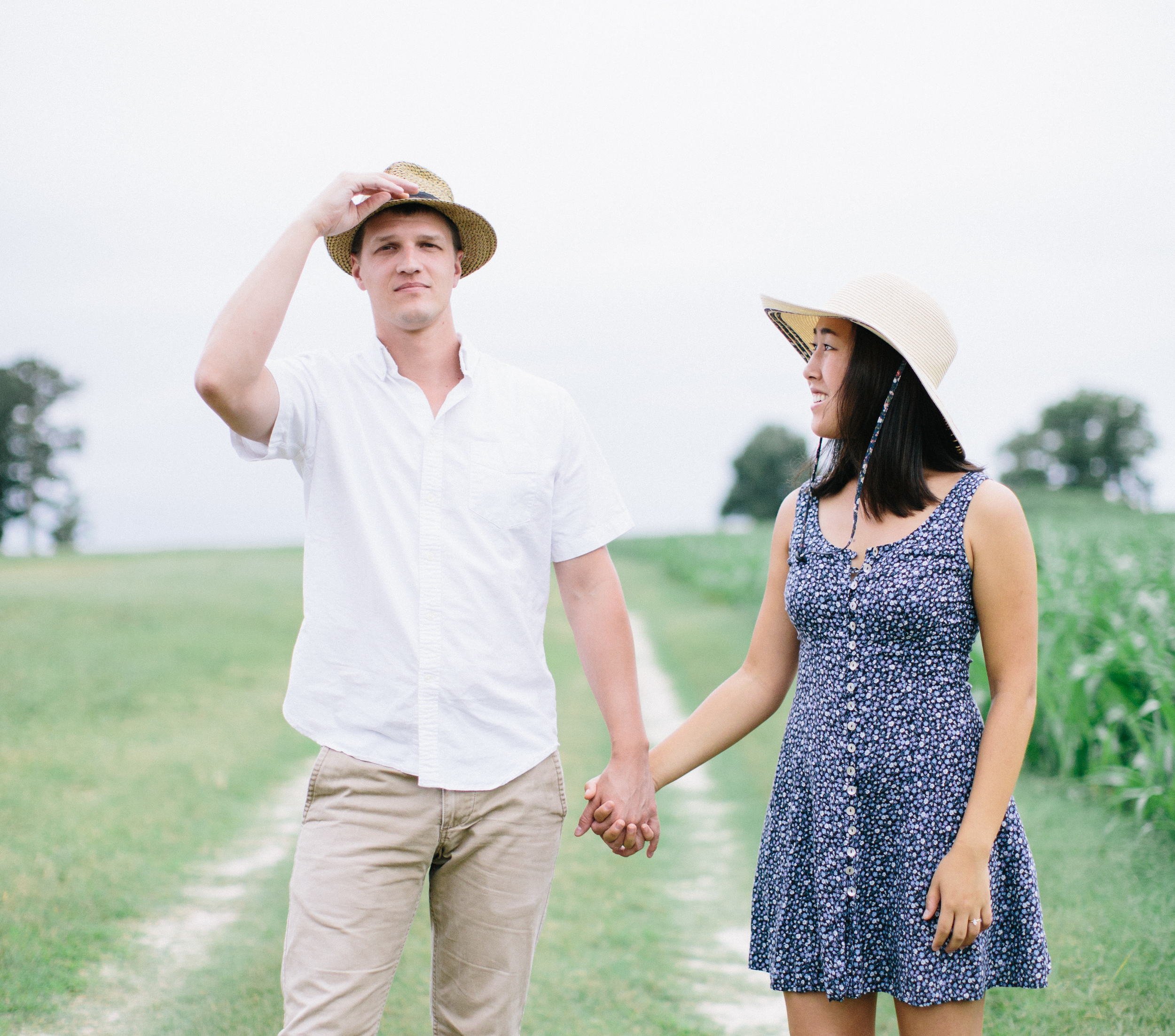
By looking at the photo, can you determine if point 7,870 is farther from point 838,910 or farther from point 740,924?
point 838,910

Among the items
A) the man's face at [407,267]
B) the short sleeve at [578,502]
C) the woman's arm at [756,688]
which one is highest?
the man's face at [407,267]

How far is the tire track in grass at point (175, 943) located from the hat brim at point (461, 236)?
277 cm

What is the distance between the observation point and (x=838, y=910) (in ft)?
7.72

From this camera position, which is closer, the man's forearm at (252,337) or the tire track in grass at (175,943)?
the man's forearm at (252,337)

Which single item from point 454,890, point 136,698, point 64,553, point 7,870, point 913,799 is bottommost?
point 64,553

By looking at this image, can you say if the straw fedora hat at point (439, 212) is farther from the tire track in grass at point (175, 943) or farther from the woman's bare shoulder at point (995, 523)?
the tire track in grass at point (175, 943)

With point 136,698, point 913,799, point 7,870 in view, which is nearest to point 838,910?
point 913,799

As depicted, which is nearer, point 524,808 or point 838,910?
point 838,910

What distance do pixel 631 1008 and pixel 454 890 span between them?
1751 mm

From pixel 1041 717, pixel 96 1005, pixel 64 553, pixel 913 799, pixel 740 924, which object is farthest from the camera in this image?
pixel 64 553

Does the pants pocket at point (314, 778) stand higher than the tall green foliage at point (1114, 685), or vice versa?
the pants pocket at point (314, 778)

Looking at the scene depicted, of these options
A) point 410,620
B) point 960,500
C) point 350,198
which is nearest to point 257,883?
point 410,620

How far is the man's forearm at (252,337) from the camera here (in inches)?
94.2

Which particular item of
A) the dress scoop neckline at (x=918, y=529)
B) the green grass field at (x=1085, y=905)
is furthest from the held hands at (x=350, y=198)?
the green grass field at (x=1085, y=905)
